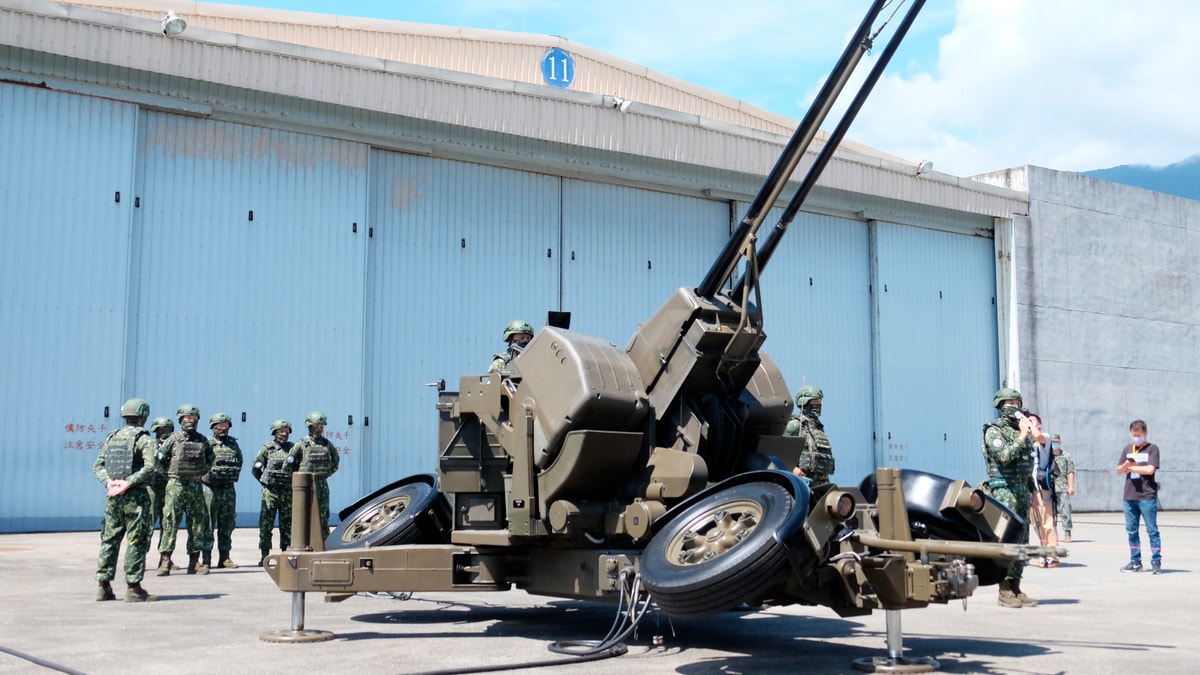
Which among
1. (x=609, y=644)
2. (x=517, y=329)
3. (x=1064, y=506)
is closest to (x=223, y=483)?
(x=517, y=329)

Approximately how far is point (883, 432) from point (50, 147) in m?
16.9

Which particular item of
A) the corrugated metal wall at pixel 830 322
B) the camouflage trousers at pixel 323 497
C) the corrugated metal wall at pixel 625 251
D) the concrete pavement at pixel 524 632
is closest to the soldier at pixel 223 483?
the camouflage trousers at pixel 323 497

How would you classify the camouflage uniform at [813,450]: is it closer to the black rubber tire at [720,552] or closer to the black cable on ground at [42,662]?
the black rubber tire at [720,552]

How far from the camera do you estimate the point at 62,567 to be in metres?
12.9

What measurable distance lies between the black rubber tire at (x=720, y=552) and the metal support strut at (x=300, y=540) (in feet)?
7.74

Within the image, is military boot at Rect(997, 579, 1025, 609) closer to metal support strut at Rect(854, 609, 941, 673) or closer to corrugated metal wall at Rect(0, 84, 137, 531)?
metal support strut at Rect(854, 609, 941, 673)

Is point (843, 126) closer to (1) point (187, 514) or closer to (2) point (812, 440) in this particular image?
(2) point (812, 440)

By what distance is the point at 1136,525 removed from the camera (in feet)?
45.7

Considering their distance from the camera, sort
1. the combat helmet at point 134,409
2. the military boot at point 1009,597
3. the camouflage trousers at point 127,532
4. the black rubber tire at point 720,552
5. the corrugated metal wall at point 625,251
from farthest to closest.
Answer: the corrugated metal wall at point 625,251 < the combat helmet at point 134,409 < the camouflage trousers at point 127,532 < the military boot at point 1009,597 < the black rubber tire at point 720,552

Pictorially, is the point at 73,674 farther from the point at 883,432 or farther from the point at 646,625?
the point at 883,432

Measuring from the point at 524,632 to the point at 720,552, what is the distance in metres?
2.34

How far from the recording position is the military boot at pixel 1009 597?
9.92m

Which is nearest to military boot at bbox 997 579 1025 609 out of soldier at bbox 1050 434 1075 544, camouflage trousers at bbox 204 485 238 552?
soldier at bbox 1050 434 1075 544

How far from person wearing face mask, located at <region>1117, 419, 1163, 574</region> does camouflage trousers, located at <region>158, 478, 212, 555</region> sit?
9.99 metres
